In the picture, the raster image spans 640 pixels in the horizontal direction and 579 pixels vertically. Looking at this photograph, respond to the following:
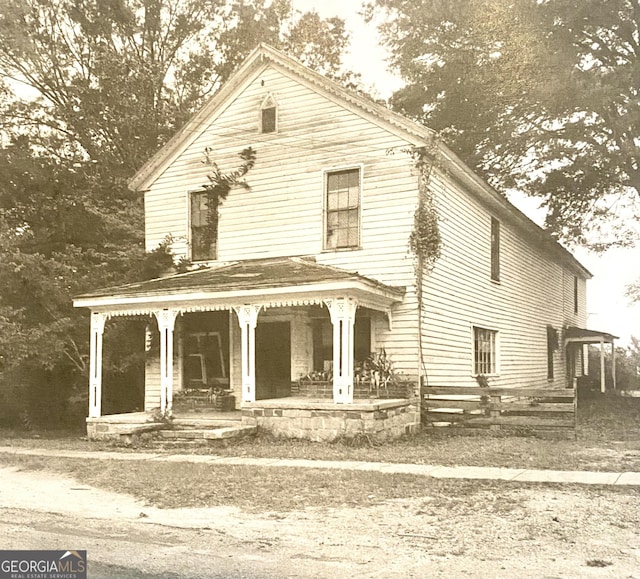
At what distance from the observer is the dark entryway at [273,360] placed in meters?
17.1

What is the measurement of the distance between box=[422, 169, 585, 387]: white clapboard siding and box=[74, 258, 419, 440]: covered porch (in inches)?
65.7

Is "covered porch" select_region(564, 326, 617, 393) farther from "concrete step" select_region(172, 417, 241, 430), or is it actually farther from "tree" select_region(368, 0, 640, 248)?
"concrete step" select_region(172, 417, 241, 430)

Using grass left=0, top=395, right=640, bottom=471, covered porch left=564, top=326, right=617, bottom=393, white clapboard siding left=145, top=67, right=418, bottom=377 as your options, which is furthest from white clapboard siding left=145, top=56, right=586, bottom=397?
covered porch left=564, top=326, right=617, bottom=393

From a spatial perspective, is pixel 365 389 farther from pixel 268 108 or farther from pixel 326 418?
pixel 268 108

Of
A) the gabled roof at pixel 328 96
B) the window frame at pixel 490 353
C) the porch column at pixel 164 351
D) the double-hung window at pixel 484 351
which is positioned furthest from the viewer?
the double-hung window at pixel 484 351

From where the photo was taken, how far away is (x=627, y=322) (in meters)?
10.1

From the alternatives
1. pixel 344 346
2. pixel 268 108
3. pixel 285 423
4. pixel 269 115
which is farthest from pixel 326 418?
pixel 268 108

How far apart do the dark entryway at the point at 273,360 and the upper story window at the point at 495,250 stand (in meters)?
6.99

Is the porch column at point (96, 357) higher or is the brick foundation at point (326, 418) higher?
the porch column at point (96, 357)

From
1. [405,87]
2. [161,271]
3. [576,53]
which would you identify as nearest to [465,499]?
[161,271]

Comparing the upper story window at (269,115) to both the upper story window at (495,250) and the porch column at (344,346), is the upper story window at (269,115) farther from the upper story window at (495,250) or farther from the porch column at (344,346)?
the upper story window at (495,250)

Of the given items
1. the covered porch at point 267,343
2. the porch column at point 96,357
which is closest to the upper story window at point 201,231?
the covered porch at point 267,343

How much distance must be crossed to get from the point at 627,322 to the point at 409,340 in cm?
566

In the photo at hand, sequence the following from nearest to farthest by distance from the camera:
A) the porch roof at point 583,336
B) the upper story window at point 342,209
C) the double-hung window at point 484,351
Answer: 1. the upper story window at point 342,209
2. the double-hung window at point 484,351
3. the porch roof at point 583,336
